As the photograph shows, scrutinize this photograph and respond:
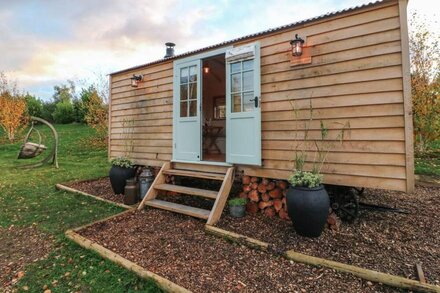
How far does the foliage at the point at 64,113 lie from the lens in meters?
17.9

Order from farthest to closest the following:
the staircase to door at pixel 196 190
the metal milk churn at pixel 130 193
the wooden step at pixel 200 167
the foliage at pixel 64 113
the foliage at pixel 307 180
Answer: the foliage at pixel 64 113 < the metal milk churn at pixel 130 193 < the wooden step at pixel 200 167 < the staircase to door at pixel 196 190 < the foliage at pixel 307 180

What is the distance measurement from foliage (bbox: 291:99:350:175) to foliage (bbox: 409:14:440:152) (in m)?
6.44

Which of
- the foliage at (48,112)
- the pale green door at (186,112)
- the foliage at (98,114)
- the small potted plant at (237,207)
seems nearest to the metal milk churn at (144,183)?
the pale green door at (186,112)

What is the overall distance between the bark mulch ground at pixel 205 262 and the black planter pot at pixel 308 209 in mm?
493

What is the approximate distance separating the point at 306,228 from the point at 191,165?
2168 mm

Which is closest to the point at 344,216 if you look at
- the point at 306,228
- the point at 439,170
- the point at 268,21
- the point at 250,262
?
the point at 306,228

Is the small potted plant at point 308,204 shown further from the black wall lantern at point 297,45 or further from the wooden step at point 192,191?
the black wall lantern at point 297,45

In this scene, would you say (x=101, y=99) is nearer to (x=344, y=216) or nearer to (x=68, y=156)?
(x=68, y=156)

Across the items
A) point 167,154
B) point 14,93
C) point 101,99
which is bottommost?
point 167,154

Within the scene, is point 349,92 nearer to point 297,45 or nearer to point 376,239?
point 297,45

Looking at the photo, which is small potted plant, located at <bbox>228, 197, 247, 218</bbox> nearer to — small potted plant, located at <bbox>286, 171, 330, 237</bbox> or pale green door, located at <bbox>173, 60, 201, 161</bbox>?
small potted plant, located at <bbox>286, 171, 330, 237</bbox>

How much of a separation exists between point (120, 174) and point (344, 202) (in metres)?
3.73

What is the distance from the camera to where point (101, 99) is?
38.8 ft

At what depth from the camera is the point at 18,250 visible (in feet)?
8.62
